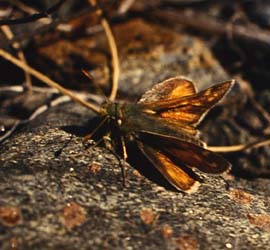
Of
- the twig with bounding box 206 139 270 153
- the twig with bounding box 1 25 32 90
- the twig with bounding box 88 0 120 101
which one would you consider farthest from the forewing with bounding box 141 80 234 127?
the twig with bounding box 1 25 32 90

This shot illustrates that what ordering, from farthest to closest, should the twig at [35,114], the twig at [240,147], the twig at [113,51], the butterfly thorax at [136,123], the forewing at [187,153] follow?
the twig at [113,51], the twig at [240,147], the twig at [35,114], the butterfly thorax at [136,123], the forewing at [187,153]

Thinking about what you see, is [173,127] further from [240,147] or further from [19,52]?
[19,52]

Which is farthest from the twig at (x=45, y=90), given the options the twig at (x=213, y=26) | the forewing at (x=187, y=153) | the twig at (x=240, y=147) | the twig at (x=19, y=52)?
the forewing at (x=187, y=153)

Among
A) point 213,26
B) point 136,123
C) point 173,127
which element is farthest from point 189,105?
point 213,26

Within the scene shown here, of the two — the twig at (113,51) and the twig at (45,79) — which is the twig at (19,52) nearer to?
the twig at (45,79)

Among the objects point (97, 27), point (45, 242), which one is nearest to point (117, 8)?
point (97, 27)

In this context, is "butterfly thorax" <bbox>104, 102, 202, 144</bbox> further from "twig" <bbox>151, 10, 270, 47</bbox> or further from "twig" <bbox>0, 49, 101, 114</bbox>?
"twig" <bbox>151, 10, 270, 47</bbox>

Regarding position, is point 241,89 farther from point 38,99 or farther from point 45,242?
point 45,242
